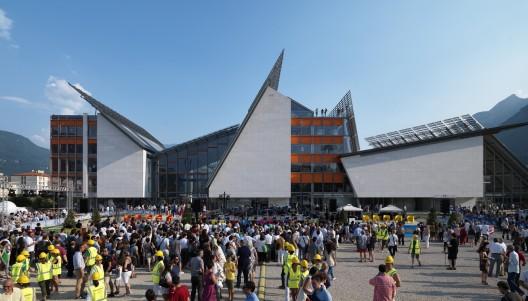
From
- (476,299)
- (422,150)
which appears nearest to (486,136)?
(422,150)

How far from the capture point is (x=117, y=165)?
167 feet

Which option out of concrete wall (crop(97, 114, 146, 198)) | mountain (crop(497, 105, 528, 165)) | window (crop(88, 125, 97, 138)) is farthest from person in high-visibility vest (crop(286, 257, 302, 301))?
mountain (crop(497, 105, 528, 165))

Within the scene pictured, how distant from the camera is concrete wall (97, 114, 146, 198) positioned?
50.9m

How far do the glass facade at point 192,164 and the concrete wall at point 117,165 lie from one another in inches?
143

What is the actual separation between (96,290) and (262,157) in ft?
130

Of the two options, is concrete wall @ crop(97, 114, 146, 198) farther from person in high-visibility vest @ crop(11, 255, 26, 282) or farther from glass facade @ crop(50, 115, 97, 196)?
person in high-visibility vest @ crop(11, 255, 26, 282)

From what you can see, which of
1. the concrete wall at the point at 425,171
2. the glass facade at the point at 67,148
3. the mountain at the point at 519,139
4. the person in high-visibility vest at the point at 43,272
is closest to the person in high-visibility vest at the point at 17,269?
the person in high-visibility vest at the point at 43,272

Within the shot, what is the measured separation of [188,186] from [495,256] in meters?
43.3

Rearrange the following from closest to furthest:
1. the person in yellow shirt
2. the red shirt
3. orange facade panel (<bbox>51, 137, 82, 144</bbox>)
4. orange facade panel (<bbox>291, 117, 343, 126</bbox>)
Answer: the red shirt, the person in yellow shirt, orange facade panel (<bbox>291, 117, 343, 126</bbox>), orange facade panel (<bbox>51, 137, 82, 144</bbox>)

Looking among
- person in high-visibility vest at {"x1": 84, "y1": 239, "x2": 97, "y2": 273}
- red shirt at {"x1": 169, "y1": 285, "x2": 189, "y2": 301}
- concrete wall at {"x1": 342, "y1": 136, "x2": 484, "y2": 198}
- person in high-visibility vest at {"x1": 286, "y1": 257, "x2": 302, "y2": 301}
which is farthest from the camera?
concrete wall at {"x1": 342, "y1": 136, "x2": 484, "y2": 198}

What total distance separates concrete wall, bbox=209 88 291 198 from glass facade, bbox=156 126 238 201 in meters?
6.37

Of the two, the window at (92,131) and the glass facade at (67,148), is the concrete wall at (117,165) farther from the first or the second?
the glass facade at (67,148)

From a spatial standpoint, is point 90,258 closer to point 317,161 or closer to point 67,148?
point 317,161

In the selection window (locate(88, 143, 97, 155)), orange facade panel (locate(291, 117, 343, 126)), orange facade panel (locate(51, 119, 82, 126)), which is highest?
orange facade panel (locate(51, 119, 82, 126))
